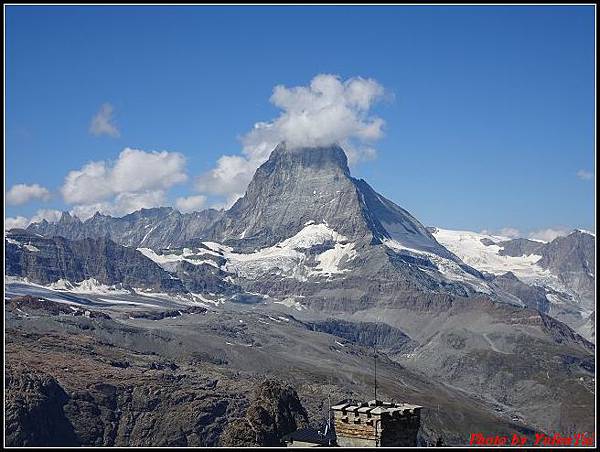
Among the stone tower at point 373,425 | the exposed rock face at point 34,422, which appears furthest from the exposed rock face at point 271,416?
the stone tower at point 373,425

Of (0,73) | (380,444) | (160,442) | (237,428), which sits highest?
(0,73)

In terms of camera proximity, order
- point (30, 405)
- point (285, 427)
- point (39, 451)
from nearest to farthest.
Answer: point (39, 451) → point (285, 427) → point (30, 405)

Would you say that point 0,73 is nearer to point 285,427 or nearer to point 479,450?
point 479,450

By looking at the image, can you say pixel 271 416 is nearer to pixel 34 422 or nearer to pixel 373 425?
pixel 34 422

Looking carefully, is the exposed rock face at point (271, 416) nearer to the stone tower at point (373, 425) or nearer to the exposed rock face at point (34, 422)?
the exposed rock face at point (34, 422)

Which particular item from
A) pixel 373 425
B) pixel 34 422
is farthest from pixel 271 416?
pixel 373 425

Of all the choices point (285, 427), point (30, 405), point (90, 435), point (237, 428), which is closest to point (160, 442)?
point (90, 435)
